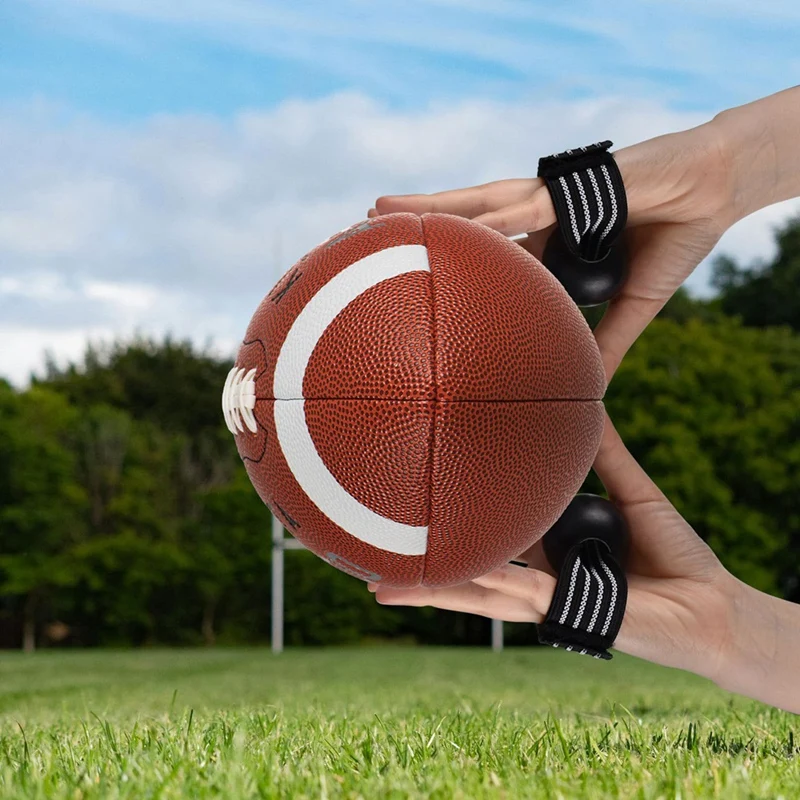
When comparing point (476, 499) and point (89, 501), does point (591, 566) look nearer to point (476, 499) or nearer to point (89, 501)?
point (476, 499)

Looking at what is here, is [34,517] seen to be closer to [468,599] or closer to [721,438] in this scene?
[721,438]

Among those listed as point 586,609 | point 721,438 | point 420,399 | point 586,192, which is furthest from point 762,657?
point 721,438

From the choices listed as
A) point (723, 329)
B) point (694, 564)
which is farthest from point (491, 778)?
point (723, 329)

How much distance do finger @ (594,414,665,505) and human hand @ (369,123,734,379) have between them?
1.87 ft

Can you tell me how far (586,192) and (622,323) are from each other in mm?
614

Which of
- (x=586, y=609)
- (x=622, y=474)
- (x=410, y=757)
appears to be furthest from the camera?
(x=622, y=474)

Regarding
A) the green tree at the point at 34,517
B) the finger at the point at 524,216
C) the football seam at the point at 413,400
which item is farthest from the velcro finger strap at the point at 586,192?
the green tree at the point at 34,517

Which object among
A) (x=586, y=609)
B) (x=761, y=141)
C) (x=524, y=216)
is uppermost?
(x=761, y=141)

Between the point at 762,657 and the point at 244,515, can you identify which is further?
the point at 244,515

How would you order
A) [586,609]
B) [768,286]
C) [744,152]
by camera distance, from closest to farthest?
[586,609]
[744,152]
[768,286]

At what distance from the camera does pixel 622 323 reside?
3459mm

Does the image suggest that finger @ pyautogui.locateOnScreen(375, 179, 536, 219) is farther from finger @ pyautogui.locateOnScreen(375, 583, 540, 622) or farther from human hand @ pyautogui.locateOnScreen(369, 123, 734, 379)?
finger @ pyautogui.locateOnScreen(375, 583, 540, 622)

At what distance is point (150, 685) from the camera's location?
29.8 feet

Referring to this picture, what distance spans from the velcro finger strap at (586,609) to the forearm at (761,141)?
1309 mm
